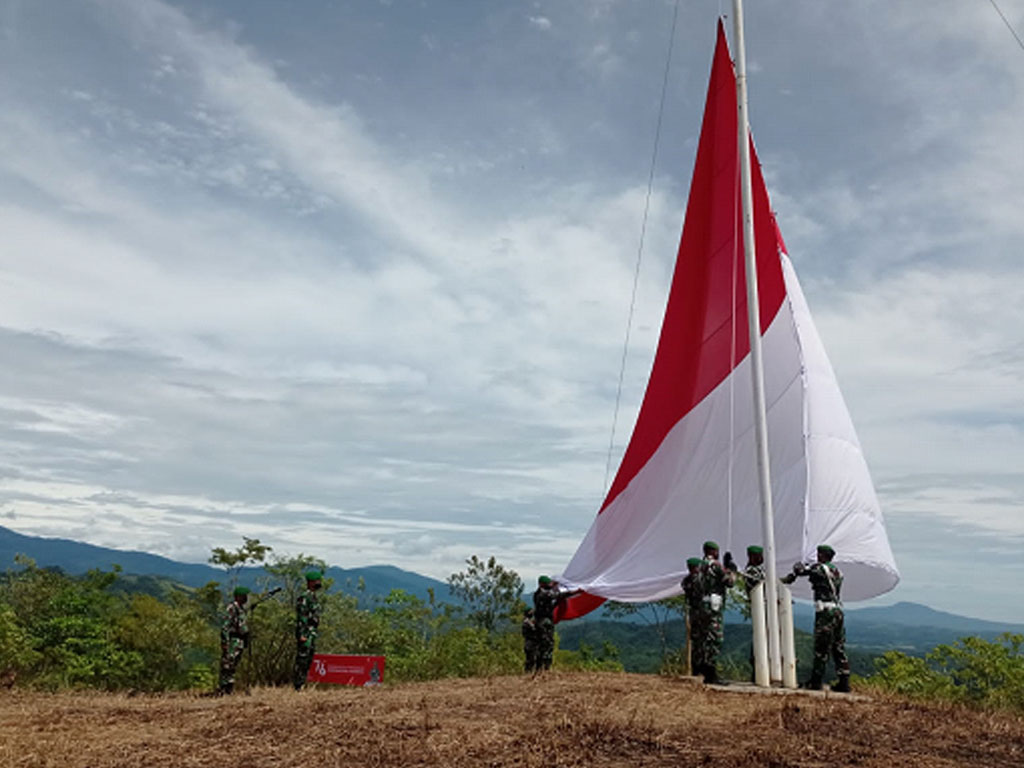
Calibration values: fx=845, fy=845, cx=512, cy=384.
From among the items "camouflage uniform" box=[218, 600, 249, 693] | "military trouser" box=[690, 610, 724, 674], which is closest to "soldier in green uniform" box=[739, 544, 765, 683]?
"military trouser" box=[690, 610, 724, 674]

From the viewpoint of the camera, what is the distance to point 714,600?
13.5 m

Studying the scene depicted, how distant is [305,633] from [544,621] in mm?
4804

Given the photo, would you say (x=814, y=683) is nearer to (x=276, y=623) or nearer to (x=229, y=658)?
Result: (x=229, y=658)

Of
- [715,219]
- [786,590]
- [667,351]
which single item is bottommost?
[786,590]

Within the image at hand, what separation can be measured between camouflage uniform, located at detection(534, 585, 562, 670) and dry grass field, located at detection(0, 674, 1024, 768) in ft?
14.1

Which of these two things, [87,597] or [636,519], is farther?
[87,597]

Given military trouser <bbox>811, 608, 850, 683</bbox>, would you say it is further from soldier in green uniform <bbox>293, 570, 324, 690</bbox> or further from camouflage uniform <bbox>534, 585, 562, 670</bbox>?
soldier in green uniform <bbox>293, 570, 324, 690</bbox>

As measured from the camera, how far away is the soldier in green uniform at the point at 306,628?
52.8 feet

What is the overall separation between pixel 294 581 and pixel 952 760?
92.1 ft

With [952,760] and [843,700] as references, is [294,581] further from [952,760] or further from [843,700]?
[952,760]

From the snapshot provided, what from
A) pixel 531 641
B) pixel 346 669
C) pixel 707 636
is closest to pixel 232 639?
pixel 346 669

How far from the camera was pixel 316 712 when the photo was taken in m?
10.9

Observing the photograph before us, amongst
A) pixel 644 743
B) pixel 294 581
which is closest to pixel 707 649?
pixel 644 743

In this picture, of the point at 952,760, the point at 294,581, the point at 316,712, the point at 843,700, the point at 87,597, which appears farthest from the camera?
the point at 87,597
